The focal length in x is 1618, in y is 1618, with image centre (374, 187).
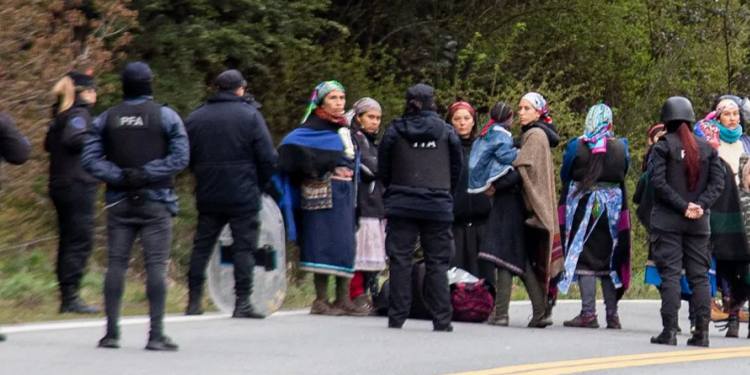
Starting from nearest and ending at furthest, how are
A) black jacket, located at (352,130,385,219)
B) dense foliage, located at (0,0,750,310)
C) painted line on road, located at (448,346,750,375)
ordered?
1. painted line on road, located at (448,346,750,375)
2. black jacket, located at (352,130,385,219)
3. dense foliage, located at (0,0,750,310)

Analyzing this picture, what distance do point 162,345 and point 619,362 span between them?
2918 mm

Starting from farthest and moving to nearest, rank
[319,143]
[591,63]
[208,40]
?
[591,63], [208,40], [319,143]

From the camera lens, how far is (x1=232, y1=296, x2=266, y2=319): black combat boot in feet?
40.0

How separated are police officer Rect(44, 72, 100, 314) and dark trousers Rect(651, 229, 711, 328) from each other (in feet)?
13.9

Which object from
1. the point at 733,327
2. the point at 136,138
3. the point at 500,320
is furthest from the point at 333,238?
the point at 136,138

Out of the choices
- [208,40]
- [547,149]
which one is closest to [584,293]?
[547,149]

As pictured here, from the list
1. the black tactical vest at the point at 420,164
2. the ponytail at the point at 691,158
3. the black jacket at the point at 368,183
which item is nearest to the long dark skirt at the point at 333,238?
the black jacket at the point at 368,183

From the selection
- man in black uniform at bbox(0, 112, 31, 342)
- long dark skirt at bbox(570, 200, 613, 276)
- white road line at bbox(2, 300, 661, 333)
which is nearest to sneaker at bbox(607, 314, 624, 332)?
long dark skirt at bbox(570, 200, 613, 276)

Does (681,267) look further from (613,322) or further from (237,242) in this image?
(237,242)

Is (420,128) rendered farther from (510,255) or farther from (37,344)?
(37,344)

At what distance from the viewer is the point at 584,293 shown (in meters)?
13.2

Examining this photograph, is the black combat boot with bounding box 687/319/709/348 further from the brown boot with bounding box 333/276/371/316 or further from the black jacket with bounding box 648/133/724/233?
the brown boot with bounding box 333/276/371/316

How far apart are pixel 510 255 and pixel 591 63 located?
16.4m

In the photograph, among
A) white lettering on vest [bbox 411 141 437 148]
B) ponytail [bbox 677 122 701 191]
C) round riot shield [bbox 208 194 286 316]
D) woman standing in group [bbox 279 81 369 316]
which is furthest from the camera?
woman standing in group [bbox 279 81 369 316]
